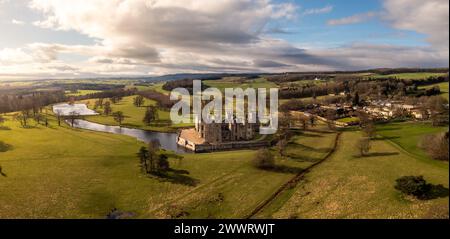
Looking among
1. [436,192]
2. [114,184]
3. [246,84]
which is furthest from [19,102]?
[246,84]

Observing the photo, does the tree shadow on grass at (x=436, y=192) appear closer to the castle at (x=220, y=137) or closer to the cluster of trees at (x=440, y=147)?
the cluster of trees at (x=440, y=147)

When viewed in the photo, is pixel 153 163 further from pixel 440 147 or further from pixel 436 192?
pixel 440 147

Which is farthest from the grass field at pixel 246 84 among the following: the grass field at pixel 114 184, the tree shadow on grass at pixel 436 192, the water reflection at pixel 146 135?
the tree shadow on grass at pixel 436 192

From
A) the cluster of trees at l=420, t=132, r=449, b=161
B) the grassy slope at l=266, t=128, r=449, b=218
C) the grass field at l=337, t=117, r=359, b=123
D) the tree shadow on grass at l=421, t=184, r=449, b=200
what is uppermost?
the cluster of trees at l=420, t=132, r=449, b=161

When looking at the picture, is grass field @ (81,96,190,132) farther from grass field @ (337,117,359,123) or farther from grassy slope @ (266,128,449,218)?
grassy slope @ (266,128,449,218)

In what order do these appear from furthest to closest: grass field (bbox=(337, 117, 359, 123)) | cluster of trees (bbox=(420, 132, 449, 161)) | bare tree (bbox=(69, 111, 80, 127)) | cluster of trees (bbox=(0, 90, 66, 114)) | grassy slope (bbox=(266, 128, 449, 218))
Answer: bare tree (bbox=(69, 111, 80, 127)) → cluster of trees (bbox=(0, 90, 66, 114)) → grass field (bbox=(337, 117, 359, 123)) → grassy slope (bbox=(266, 128, 449, 218)) → cluster of trees (bbox=(420, 132, 449, 161))

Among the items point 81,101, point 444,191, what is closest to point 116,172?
point 444,191

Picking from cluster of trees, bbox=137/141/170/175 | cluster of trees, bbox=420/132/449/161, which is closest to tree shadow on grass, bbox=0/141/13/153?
cluster of trees, bbox=137/141/170/175
